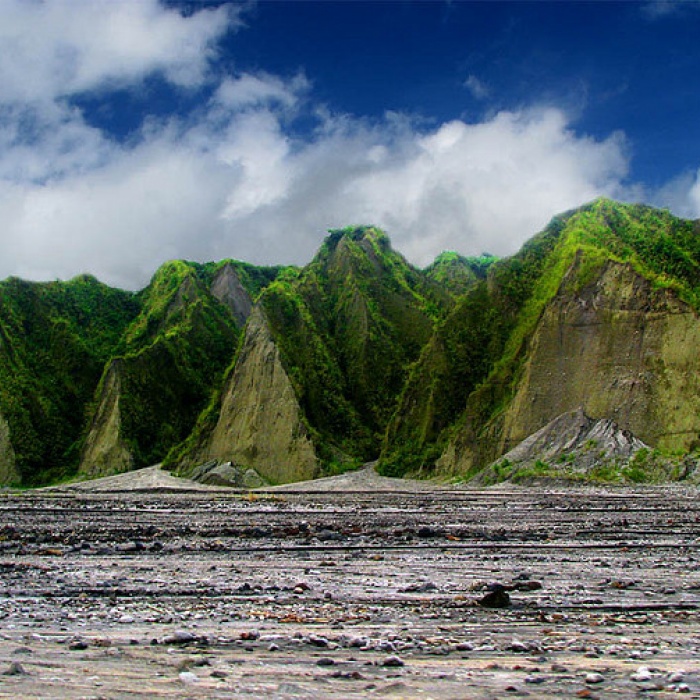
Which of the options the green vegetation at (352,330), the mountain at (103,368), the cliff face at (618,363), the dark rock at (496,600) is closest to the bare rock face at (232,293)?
the mountain at (103,368)

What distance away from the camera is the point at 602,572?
1204 cm

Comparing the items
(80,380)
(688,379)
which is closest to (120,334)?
(80,380)

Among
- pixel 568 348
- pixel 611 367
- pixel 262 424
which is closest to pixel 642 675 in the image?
pixel 611 367

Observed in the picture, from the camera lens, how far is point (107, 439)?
80250 millimetres

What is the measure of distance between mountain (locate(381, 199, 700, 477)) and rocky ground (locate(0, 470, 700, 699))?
102 ft

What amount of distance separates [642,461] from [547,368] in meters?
13.1

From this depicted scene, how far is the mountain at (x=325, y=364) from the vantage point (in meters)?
68.1

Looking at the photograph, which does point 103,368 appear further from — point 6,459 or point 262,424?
point 262,424

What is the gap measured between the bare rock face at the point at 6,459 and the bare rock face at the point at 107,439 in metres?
6.44

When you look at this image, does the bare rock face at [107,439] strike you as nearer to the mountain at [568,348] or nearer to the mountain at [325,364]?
the mountain at [325,364]

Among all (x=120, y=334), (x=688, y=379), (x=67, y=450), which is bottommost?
(x=67, y=450)

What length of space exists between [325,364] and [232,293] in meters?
40.7

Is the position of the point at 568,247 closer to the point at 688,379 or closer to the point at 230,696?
the point at 688,379

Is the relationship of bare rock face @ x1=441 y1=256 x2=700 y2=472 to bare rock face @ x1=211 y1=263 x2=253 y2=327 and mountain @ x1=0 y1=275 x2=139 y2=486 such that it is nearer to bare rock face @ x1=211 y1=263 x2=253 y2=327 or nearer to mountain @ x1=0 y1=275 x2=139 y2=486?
mountain @ x1=0 y1=275 x2=139 y2=486
